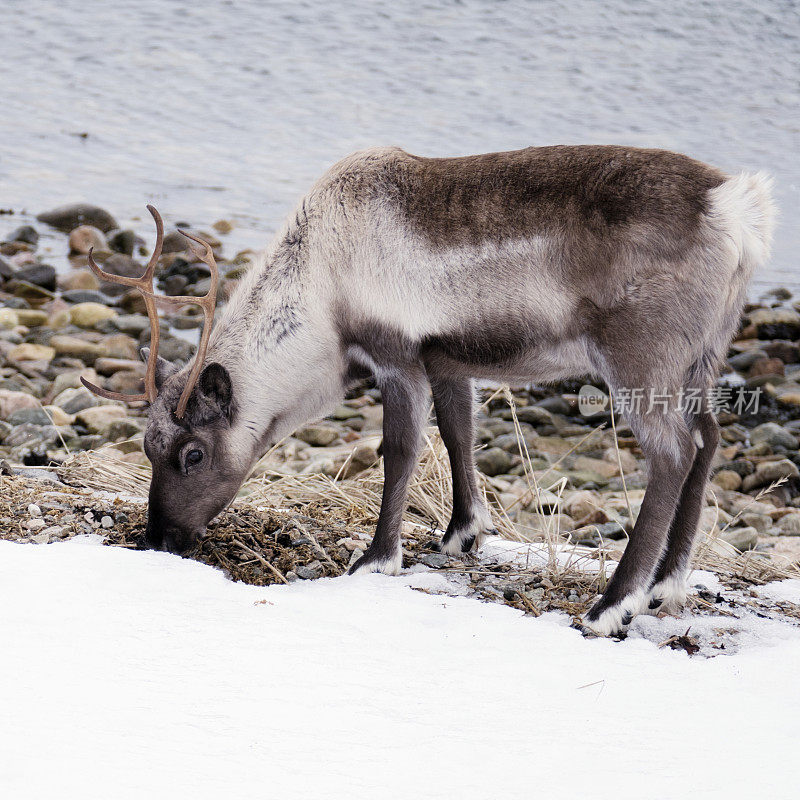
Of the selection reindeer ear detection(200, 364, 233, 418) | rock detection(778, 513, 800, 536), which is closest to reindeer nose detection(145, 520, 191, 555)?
reindeer ear detection(200, 364, 233, 418)

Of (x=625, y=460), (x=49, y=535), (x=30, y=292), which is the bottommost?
(x=30, y=292)

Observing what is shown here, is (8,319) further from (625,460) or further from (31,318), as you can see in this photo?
(625,460)

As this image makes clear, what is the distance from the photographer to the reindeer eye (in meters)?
4.38

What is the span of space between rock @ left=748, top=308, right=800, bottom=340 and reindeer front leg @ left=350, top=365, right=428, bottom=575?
308 inches

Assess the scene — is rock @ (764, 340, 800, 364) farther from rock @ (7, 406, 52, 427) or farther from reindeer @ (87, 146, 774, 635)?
rock @ (7, 406, 52, 427)

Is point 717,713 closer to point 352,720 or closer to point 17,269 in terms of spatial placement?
point 352,720

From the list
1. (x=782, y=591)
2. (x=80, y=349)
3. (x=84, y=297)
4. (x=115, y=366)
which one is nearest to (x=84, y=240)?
(x=84, y=297)

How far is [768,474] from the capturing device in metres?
7.63

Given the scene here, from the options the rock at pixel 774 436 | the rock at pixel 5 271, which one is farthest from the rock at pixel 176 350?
the rock at pixel 774 436

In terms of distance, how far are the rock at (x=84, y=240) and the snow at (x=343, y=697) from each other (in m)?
8.60

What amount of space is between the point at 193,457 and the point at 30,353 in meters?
5.39

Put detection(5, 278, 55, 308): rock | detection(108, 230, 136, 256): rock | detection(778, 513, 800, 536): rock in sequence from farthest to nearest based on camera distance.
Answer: detection(108, 230, 136, 256): rock, detection(5, 278, 55, 308): rock, detection(778, 513, 800, 536): rock

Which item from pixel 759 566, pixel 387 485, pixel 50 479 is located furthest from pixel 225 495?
pixel 759 566

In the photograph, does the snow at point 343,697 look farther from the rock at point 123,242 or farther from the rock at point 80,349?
Result: the rock at point 123,242
